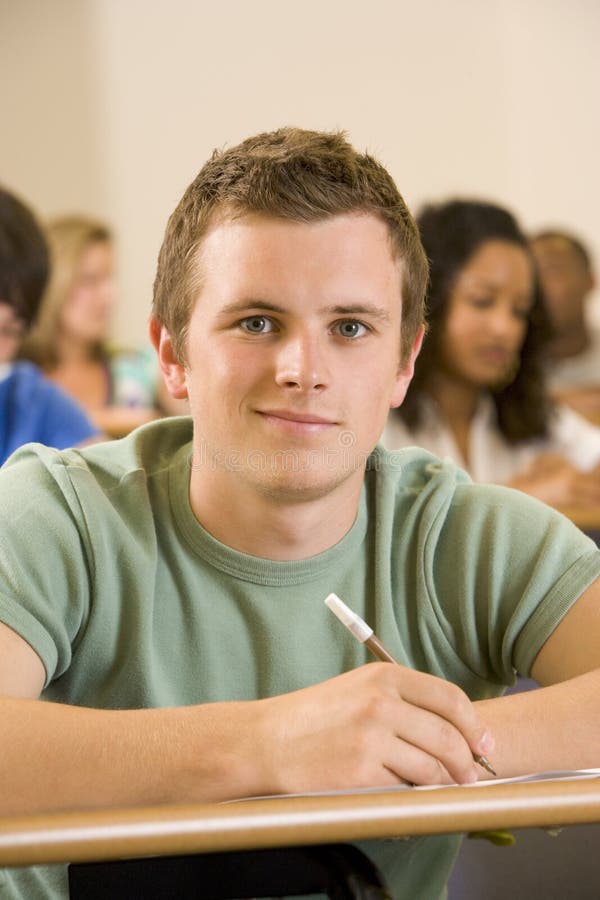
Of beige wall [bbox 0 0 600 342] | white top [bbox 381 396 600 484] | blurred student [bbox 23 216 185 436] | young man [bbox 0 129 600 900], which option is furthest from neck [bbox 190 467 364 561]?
beige wall [bbox 0 0 600 342]

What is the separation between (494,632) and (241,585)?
0.72ft

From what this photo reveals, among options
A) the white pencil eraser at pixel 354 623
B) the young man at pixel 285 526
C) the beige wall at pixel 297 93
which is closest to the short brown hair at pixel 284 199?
the young man at pixel 285 526

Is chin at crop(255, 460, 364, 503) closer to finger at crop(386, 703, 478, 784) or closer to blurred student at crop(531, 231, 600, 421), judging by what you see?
finger at crop(386, 703, 478, 784)

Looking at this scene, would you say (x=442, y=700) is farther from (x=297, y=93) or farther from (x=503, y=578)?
(x=297, y=93)

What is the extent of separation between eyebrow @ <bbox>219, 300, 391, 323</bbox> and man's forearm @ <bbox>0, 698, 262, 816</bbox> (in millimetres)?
311

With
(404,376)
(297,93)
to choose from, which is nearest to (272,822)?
(404,376)

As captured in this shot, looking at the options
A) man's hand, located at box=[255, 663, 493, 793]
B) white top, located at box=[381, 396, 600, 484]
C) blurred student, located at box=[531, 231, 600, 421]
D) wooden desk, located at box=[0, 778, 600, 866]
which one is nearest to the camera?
wooden desk, located at box=[0, 778, 600, 866]

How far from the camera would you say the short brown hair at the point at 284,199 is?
0.94 meters

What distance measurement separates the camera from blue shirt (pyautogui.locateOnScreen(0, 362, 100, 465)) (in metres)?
2.27

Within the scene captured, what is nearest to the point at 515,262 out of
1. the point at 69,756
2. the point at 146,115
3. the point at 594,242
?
the point at 594,242

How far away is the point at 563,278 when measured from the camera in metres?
4.23

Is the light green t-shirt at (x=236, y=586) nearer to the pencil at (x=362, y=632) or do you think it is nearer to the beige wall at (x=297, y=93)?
the pencil at (x=362, y=632)

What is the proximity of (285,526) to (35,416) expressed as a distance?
1.50 m

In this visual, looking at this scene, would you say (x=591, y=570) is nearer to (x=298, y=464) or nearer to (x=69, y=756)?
(x=298, y=464)
